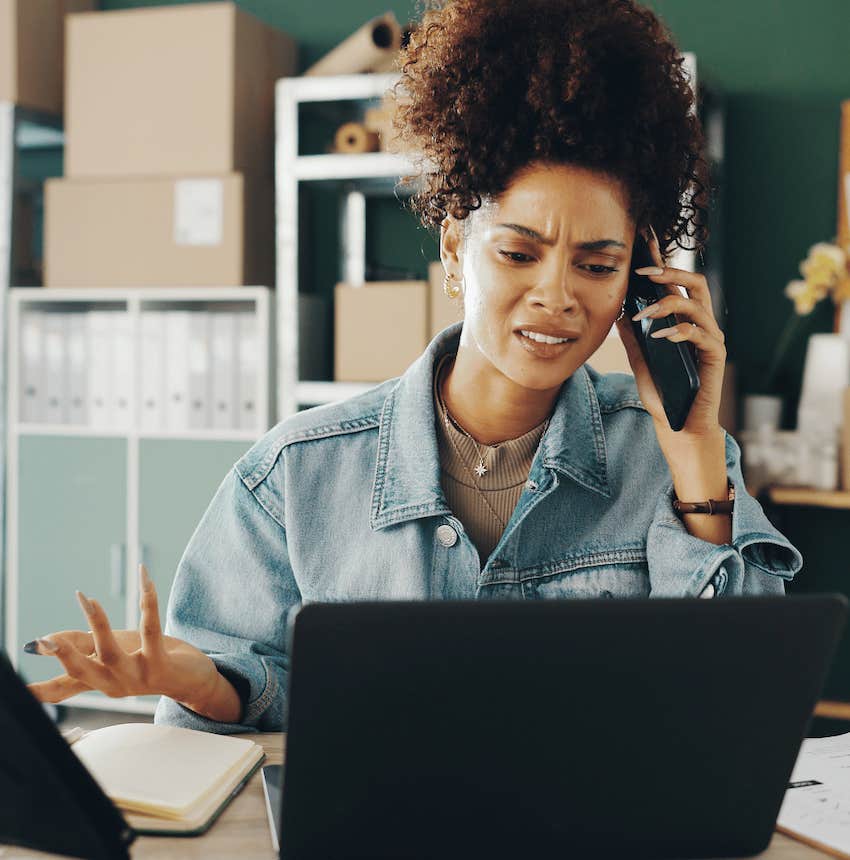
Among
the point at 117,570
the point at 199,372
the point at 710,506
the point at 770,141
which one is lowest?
the point at 117,570

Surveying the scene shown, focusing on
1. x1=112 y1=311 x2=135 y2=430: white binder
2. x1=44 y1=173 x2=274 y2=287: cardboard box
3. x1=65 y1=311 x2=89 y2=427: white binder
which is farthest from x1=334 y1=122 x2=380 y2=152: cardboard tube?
x1=65 y1=311 x2=89 y2=427: white binder

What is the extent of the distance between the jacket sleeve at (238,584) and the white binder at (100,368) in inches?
70.7

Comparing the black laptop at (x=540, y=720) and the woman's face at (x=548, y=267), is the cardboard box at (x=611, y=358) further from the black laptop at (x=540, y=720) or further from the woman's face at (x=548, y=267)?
the black laptop at (x=540, y=720)

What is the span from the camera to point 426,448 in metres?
1.25

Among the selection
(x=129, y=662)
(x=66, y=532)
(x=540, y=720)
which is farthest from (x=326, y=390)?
(x=540, y=720)

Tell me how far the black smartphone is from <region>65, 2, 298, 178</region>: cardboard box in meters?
1.88

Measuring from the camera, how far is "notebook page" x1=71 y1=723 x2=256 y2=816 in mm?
785

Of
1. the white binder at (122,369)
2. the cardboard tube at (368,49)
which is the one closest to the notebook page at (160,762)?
the white binder at (122,369)

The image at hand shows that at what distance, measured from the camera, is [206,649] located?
116 cm

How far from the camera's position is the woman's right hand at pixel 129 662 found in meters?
0.85

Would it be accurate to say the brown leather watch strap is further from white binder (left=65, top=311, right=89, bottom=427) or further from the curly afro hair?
white binder (left=65, top=311, right=89, bottom=427)

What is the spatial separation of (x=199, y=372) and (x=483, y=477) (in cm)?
174

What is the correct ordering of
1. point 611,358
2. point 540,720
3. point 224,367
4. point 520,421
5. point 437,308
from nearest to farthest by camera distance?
1. point 540,720
2. point 520,421
3. point 611,358
4. point 437,308
5. point 224,367

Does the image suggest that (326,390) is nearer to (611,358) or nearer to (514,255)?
(611,358)
